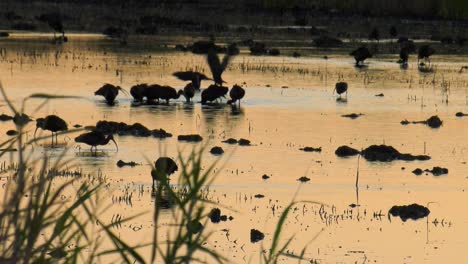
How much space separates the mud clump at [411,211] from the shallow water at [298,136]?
0.13 m

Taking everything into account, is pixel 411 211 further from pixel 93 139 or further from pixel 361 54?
pixel 361 54

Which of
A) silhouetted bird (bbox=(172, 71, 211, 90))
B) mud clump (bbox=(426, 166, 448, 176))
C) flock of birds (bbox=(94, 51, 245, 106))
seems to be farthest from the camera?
silhouetted bird (bbox=(172, 71, 211, 90))

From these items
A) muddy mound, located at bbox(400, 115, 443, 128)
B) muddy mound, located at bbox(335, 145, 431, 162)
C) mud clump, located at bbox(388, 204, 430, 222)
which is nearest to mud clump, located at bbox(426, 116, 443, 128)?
muddy mound, located at bbox(400, 115, 443, 128)

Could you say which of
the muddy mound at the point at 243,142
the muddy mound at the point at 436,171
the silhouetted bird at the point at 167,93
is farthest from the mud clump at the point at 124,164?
the silhouetted bird at the point at 167,93

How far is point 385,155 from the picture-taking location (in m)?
19.4

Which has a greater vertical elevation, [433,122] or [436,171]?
[433,122]

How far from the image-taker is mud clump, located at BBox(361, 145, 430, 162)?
19312 millimetres

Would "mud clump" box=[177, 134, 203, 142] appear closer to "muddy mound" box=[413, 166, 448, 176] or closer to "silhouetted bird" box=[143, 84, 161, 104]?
"muddy mound" box=[413, 166, 448, 176]

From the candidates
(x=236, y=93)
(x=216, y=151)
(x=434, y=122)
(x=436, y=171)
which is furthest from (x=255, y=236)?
(x=236, y=93)

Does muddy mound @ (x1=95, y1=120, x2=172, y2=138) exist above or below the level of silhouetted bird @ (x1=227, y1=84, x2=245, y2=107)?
below

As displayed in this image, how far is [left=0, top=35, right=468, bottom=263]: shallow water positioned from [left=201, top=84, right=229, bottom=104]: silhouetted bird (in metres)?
0.41

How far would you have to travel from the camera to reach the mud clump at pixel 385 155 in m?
19.3

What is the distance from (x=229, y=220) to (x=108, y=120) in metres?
8.85

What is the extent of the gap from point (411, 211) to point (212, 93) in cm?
1221
